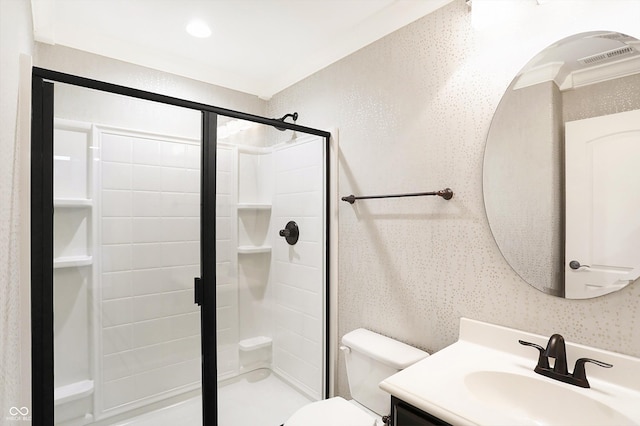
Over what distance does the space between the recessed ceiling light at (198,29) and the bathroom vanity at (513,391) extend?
6.62ft

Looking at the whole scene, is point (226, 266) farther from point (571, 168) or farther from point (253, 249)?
point (571, 168)

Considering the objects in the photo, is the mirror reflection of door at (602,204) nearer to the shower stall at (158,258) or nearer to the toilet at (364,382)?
the toilet at (364,382)

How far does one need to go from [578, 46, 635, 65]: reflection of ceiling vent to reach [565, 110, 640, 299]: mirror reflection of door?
0.63 feet

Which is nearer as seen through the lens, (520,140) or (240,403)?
(520,140)

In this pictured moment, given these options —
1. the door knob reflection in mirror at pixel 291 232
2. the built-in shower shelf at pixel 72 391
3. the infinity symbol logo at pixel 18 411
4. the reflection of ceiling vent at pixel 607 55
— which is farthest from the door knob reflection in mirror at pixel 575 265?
the built-in shower shelf at pixel 72 391

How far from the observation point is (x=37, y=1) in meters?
1.54

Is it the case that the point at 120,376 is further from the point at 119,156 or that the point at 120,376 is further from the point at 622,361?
the point at 622,361

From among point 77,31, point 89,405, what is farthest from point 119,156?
point 89,405

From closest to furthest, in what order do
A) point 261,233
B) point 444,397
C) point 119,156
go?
point 444,397 < point 119,156 < point 261,233

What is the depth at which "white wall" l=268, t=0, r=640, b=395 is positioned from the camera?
1140 mm

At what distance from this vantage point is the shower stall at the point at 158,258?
126cm

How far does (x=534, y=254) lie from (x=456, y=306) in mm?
397

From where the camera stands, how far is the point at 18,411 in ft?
3.53

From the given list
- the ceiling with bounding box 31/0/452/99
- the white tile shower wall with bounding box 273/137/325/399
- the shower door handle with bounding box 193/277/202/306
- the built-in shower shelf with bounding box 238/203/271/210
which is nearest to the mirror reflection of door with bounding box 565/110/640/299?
the ceiling with bounding box 31/0/452/99
